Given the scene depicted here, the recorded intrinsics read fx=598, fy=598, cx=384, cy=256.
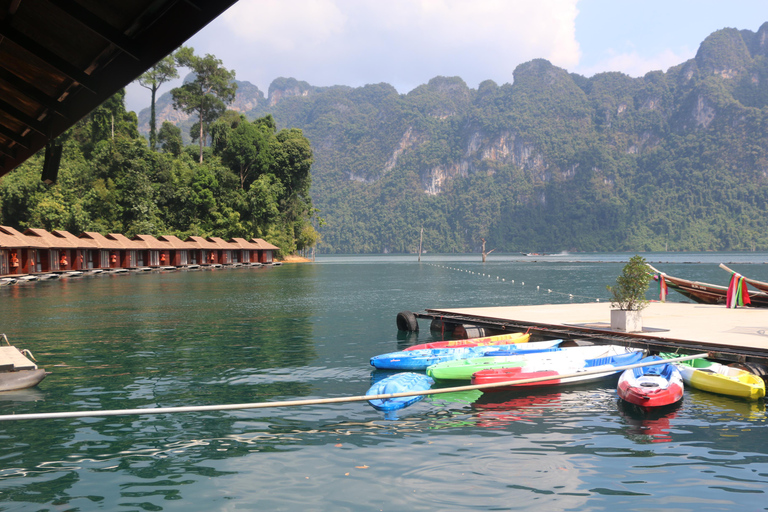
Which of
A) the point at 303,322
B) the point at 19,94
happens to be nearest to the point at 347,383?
the point at 19,94

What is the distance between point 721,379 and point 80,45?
45.2 ft

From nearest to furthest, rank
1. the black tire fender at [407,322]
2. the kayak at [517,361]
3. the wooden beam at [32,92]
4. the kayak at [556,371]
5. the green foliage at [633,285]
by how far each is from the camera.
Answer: the wooden beam at [32,92] → the kayak at [556,371] → the kayak at [517,361] → the green foliage at [633,285] → the black tire fender at [407,322]

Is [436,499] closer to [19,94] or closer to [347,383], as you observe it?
[347,383]

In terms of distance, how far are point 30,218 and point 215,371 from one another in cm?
7678

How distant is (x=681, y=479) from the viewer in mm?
8320

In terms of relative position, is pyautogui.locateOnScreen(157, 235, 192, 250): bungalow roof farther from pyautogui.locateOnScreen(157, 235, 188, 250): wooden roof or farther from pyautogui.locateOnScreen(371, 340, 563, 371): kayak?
pyautogui.locateOnScreen(371, 340, 563, 371): kayak

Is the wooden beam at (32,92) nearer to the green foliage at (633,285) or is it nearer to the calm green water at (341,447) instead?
the calm green water at (341,447)

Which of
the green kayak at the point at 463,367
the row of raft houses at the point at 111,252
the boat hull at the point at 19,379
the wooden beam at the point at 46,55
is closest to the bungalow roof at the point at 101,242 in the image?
the row of raft houses at the point at 111,252

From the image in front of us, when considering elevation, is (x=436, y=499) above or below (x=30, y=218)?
below

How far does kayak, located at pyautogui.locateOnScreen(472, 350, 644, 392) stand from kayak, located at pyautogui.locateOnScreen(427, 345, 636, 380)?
85 mm

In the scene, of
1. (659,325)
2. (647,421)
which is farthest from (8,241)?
(647,421)

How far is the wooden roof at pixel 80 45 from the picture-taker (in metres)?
6.66

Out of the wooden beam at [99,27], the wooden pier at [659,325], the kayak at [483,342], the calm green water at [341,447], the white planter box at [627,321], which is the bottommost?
the calm green water at [341,447]

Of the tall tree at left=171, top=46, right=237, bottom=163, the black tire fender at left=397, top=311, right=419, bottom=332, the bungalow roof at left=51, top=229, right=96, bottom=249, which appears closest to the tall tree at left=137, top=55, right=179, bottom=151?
the tall tree at left=171, top=46, right=237, bottom=163
